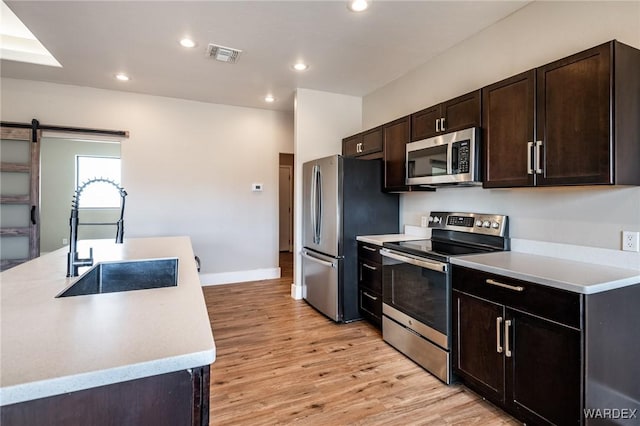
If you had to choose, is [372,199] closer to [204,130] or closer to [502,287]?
[502,287]

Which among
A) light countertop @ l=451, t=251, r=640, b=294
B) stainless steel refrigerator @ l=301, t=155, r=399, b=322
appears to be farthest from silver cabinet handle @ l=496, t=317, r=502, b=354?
stainless steel refrigerator @ l=301, t=155, r=399, b=322

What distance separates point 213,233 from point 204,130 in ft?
5.03

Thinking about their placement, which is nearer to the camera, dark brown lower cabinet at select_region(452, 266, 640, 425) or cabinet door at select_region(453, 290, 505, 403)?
dark brown lower cabinet at select_region(452, 266, 640, 425)

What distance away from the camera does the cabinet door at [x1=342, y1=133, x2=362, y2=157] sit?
391cm

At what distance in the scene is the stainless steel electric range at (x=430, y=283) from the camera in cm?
223

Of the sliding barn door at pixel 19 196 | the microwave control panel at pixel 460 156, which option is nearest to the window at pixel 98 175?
the sliding barn door at pixel 19 196

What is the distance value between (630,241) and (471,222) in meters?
1.02

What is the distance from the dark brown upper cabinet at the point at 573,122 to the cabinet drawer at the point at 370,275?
54.3 inches

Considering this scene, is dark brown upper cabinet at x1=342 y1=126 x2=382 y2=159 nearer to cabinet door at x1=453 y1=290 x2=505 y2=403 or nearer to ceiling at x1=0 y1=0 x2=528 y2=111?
ceiling at x1=0 y1=0 x2=528 y2=111

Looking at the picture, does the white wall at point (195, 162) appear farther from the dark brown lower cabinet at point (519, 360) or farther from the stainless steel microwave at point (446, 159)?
the dark brown lower cabinet at point (519, 360)

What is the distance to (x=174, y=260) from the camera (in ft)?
6.34

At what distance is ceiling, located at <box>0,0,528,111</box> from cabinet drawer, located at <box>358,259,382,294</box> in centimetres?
207

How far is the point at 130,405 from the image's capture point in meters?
0.76

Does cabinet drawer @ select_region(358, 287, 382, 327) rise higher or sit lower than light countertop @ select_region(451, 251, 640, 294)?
lower
